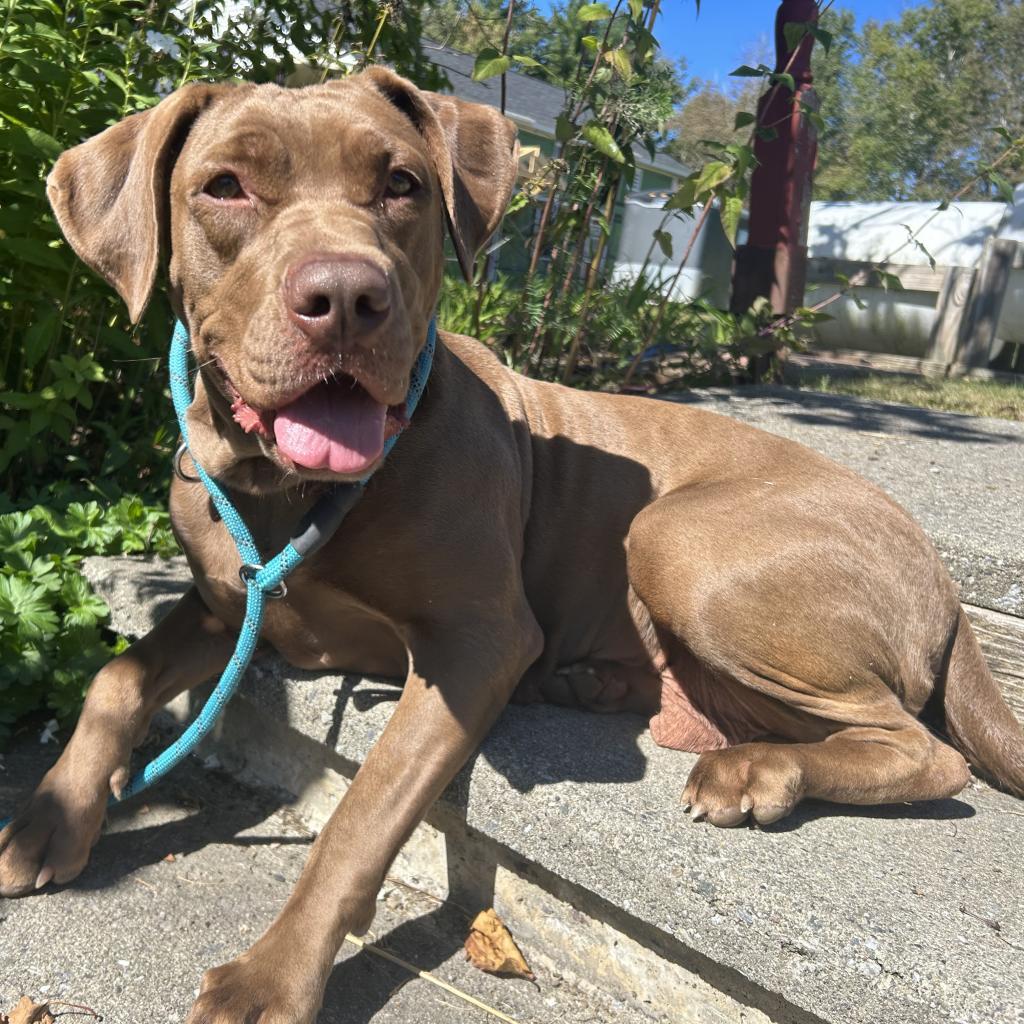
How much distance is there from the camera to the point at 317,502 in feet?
8.79

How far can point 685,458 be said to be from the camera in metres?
3.45

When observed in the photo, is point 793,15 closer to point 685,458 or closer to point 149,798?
point 685,458

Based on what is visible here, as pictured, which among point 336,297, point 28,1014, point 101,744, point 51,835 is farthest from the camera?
point 101,744

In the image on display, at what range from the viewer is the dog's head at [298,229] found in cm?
223

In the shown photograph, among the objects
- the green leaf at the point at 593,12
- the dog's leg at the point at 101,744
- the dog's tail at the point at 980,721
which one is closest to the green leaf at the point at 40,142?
the dog's leg at the point at 101,744

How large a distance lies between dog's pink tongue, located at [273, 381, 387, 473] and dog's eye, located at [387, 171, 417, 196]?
22.6 inches

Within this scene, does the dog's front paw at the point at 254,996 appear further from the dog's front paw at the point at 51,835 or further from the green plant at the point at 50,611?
the green plant at the point at 50,611

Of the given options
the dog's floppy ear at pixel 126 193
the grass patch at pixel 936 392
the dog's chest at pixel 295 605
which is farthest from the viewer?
the grass patch at pixel 936 392

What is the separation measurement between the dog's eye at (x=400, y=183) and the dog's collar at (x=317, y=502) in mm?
338

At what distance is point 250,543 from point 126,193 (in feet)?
2.91

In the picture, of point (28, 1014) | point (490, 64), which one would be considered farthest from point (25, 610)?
point (490, 64)

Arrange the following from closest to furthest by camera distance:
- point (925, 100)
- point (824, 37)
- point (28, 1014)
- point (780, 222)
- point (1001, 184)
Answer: point (28, 1014) → point (824, 37) → point (1001, 184) → point (780, 222) → point (925, 100)

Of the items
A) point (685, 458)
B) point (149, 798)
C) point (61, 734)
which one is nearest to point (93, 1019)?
point (149, 798)

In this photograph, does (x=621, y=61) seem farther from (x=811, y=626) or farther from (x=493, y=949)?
(x=493, y=949)
